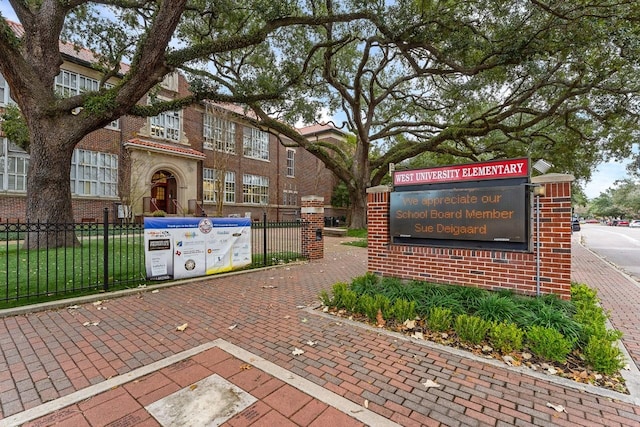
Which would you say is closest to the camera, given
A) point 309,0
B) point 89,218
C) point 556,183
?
point 556,183

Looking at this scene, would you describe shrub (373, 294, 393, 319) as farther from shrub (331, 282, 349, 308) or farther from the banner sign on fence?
the banner sign on fence

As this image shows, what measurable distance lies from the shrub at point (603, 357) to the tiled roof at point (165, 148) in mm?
20590

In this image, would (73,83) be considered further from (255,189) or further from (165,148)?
(255,189)

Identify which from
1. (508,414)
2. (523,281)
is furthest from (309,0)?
(508,414)

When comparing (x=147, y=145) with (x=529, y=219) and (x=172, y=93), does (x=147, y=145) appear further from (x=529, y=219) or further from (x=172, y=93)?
(x=529, y=219)

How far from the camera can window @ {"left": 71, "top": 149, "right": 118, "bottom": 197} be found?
16.8 metres

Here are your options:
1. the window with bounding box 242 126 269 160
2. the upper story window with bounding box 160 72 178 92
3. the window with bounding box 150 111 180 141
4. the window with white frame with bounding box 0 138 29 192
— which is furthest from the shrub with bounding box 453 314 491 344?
the window with bounding box 242 126 269 160

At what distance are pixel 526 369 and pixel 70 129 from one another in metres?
11.2

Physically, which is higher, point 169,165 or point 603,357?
point 169,165

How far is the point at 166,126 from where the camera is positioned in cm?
2109

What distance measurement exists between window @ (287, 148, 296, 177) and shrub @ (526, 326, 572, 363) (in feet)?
94.9

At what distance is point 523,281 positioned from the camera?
175 inches

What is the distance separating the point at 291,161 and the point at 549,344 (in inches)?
1168

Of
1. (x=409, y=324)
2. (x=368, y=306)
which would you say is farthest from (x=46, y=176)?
(x=409, y=324)
